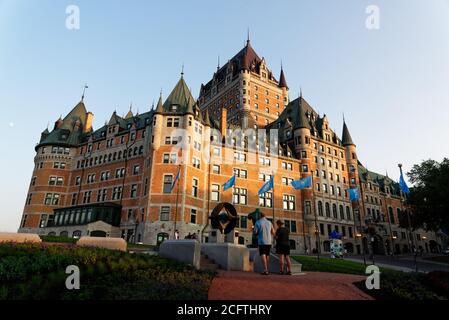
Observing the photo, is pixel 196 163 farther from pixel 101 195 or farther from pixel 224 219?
pixel 224 219

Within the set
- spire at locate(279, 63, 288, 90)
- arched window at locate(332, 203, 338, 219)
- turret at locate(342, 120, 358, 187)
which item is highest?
spire at locate(279, 63, 288, 90)

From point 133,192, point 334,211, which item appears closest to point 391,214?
point 334,211

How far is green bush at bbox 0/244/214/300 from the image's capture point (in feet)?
23.9

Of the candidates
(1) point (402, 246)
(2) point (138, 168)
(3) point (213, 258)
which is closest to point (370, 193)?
(1) point (402, 246)

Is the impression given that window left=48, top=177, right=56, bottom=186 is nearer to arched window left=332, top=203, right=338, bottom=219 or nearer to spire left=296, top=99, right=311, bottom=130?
spire left=296, top=99, right=311, bottom=130

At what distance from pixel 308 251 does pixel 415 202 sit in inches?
668

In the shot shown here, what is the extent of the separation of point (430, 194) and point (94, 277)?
145ft

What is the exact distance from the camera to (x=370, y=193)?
202 feet

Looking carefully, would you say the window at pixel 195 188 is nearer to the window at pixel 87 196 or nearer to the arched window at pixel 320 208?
the window at pixel 87 196

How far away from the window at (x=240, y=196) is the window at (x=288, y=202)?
7.12m

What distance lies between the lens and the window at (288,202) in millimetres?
46781

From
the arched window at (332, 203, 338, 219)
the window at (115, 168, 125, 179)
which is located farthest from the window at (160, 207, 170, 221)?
the arched window at (332, 203, 338, 219)

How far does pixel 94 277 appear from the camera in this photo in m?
8.79

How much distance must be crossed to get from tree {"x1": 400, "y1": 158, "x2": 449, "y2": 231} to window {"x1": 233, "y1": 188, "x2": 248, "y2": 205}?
76.1 feet
